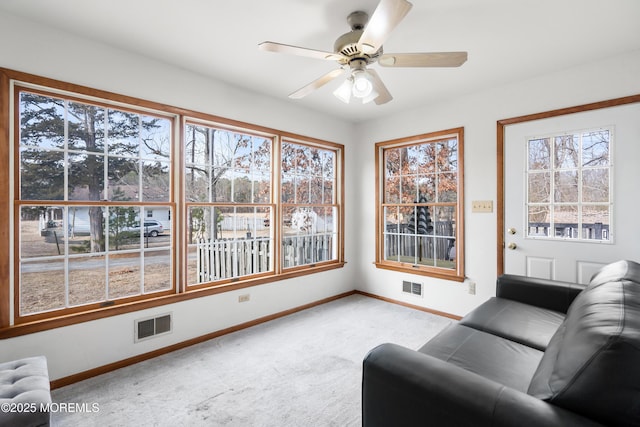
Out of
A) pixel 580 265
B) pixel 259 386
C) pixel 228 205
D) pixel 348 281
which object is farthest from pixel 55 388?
pixel 580 265

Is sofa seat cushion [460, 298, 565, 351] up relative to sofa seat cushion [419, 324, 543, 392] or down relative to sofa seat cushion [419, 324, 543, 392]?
up

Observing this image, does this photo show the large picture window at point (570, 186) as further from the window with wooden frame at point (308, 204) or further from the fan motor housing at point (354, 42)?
the window with wooden frame at point (308, 204)

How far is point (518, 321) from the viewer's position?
211 centimetres

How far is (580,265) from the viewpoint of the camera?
8.97 feet

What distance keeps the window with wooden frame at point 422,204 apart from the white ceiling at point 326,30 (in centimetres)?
100

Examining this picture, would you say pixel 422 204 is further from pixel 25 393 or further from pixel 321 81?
pixel 25 393

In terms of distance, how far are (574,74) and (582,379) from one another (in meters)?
2.99

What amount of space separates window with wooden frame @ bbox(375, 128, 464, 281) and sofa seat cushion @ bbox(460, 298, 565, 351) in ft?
3.66

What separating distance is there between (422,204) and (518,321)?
1.95 m

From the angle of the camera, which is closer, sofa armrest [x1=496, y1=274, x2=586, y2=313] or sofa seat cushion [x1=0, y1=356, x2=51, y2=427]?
sofa seat cushion [x1=0, y1=356, x2=51, y2=427]

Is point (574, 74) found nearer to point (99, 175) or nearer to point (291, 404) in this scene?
point (291, 404)

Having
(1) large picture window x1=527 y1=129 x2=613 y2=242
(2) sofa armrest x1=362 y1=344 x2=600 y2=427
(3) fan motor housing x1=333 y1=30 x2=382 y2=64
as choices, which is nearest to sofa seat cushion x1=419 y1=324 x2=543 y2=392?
(2) sofa armrest x1=362 y1=344 x2=600 y2=427

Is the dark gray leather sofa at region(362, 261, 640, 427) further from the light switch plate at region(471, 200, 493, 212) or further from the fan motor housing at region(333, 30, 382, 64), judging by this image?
the fan motor housing at region(333, 30, 382, 64)

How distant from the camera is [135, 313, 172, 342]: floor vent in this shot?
8.28ft
